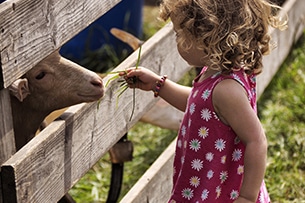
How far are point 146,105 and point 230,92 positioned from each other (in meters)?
1.14

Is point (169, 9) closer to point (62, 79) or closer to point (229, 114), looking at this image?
point (229, 114)

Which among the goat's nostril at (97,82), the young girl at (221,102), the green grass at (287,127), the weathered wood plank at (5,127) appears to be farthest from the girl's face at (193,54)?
the green grass at (287,127)

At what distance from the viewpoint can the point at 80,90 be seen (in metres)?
3.09

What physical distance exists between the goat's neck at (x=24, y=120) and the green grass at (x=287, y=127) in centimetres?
169

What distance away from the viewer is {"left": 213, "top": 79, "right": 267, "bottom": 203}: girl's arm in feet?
8.43

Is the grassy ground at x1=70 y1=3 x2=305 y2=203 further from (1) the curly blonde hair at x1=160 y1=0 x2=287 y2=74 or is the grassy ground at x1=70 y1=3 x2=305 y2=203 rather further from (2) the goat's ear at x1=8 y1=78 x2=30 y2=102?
(1) the curly blonde hair at x1=160 y1=0 x2=287 y2=74

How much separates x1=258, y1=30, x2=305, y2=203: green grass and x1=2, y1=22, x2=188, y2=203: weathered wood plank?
127 cm

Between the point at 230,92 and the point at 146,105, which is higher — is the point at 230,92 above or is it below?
above

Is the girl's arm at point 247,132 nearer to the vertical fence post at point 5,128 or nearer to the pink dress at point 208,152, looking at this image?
the pink dress at point 208,152

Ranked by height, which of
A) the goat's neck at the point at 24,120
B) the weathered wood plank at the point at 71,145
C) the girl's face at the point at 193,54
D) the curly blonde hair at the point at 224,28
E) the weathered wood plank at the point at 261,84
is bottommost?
the weathered wood plank at the point at 261,84

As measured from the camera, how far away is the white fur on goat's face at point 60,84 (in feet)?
10.0

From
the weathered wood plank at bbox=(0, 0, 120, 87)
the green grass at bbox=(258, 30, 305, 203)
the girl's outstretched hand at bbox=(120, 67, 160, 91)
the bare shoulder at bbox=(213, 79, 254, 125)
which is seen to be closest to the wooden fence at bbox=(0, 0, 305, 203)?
the weathered wood plank at bbox=(0, 0, 120, 87)

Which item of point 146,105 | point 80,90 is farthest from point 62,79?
point 146,105

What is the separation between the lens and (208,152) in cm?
270
